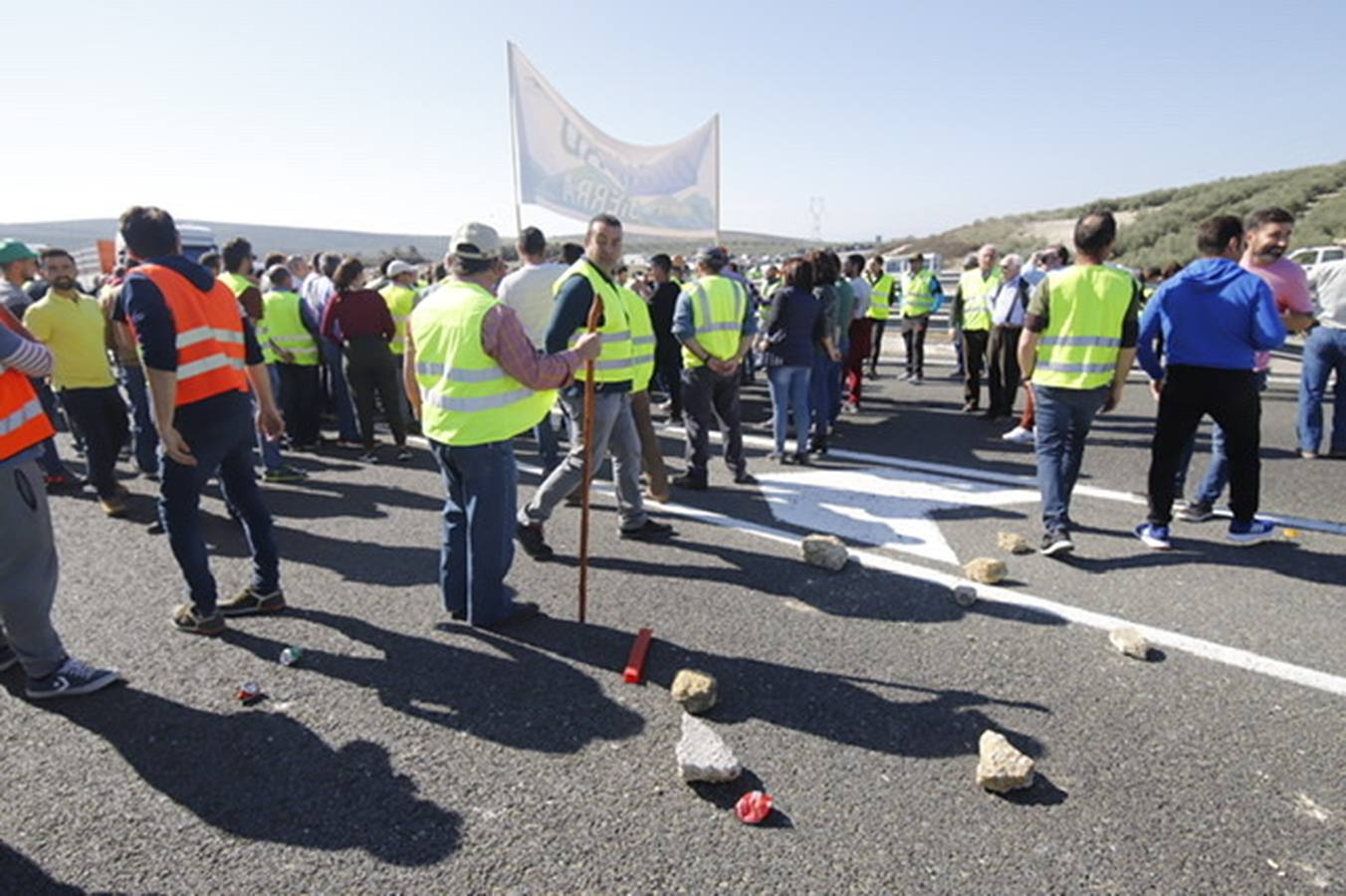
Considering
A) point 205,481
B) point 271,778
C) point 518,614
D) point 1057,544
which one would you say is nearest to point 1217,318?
point 1057,544

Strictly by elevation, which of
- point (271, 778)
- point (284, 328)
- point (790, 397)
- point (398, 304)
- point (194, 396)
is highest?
point (398, 304)

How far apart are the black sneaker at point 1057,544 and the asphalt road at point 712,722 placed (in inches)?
4.9

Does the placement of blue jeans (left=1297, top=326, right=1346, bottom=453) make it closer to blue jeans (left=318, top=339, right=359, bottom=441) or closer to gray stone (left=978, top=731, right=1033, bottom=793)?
gray stone (left=978, top=731, right=1033, bottom=793)

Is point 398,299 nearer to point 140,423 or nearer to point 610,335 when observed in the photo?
point 140,423

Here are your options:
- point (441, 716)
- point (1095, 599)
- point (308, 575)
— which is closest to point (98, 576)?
point (308, 575)

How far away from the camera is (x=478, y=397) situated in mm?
3457

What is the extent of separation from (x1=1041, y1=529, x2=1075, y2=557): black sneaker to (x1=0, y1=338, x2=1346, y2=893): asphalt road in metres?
0.13

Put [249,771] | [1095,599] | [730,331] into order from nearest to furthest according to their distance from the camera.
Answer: [249,771]
[1095,599]
[730,331]

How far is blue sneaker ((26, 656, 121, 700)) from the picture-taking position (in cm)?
322

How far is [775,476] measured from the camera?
6.62m

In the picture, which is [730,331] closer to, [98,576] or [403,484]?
[403,484]

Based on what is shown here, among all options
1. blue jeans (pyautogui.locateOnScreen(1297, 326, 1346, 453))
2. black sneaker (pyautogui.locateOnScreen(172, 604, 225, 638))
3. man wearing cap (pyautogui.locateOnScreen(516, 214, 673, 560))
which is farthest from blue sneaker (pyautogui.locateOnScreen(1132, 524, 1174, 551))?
black sneaker (pyautogui.locateOnScreen(172, 604, 225, 638))

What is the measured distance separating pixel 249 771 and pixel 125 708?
2.89 ft

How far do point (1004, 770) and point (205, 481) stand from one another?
383 cm
